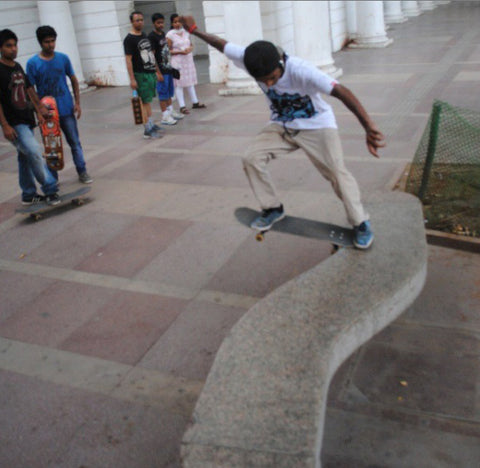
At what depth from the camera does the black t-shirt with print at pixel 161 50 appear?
31.6 feet

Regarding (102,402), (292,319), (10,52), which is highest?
(10,52)

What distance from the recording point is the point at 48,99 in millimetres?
6594

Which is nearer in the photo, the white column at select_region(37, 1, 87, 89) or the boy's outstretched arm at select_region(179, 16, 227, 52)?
the boy's outstretched arm at select_region(179, 16, 227, 52)

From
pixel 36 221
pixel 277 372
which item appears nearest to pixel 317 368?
pixel 277 372

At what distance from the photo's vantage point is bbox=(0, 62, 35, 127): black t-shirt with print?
19.7 feet

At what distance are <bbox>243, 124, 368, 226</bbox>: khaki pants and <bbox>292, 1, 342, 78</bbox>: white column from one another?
9211 millimetres

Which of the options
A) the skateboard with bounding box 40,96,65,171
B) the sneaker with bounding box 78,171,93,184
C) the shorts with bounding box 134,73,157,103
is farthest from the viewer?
the shorts with bounding box 134,73,157,103

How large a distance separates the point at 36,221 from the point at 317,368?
459 centimetres

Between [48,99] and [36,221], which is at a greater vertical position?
[48,99]

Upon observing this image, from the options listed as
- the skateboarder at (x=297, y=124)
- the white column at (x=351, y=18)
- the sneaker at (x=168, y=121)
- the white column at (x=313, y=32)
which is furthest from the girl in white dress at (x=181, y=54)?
the white column at (x=351, y=18)

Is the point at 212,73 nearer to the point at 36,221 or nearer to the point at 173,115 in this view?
the point at 173,115

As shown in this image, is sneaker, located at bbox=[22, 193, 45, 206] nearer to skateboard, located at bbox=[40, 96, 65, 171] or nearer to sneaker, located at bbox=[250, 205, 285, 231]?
skateboard, located at bbox=[40, 96, 65, 171]

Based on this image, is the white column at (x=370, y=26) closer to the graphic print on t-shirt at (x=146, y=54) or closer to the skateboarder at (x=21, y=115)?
the graphic print on t-shirt at (x=146, y=54)

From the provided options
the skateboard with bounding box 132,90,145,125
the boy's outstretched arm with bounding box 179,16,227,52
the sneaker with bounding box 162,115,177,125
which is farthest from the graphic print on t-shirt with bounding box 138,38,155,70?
the boy's outstretched arm with bounding box 179,16,227,52
